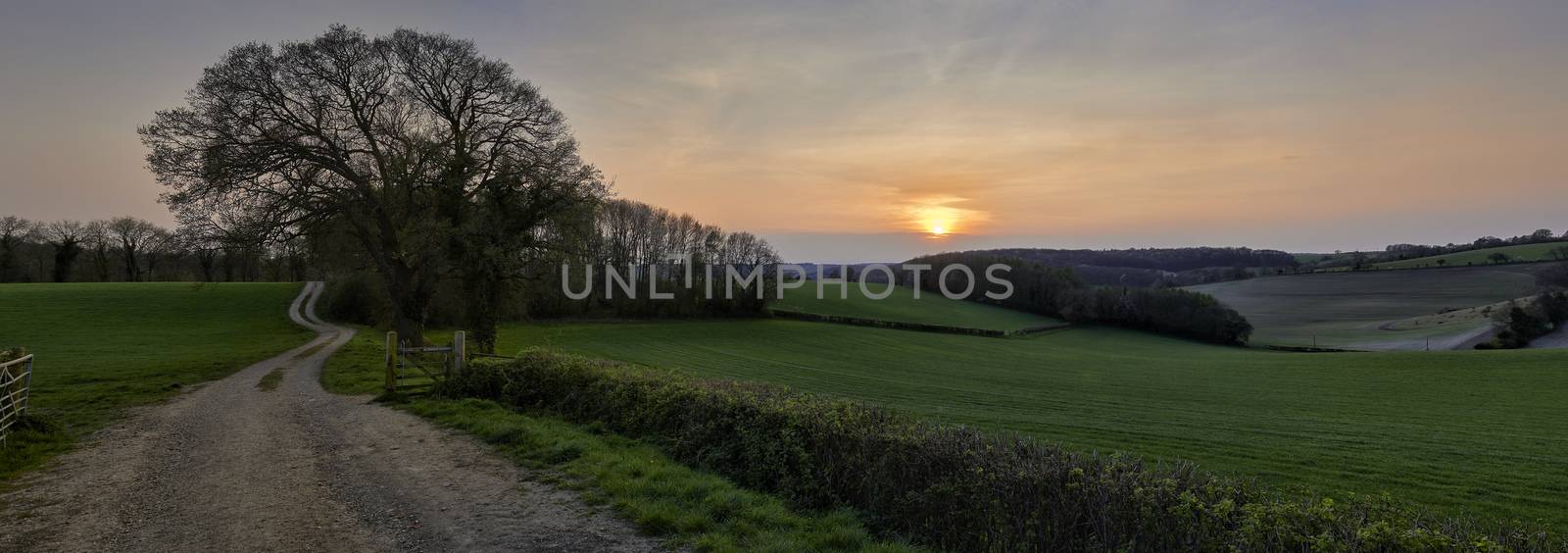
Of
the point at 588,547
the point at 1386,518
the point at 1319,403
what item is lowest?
the point at 1319,403

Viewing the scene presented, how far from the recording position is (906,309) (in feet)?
235

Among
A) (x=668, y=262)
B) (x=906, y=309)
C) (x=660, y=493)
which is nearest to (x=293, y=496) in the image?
(x=660, y=493)

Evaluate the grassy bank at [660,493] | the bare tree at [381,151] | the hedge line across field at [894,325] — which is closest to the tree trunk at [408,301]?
the bare tree at [381,151]

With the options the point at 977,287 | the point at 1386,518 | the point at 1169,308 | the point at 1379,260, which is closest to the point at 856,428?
the point at 1386,518

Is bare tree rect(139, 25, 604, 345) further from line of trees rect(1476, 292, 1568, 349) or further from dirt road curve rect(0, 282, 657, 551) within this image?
line of trees rect(1476, 292, 1568, 349)

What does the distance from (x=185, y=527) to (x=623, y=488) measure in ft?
13.2

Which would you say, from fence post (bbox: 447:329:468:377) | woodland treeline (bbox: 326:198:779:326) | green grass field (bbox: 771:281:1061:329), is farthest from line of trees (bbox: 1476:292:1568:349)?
fence post (bbox: 447:329:468:377)

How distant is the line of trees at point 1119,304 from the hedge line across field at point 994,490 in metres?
76.4

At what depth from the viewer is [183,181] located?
21.5 m

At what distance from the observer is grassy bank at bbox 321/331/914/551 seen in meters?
5.85

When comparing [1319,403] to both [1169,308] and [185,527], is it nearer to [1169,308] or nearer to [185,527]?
[185,527]

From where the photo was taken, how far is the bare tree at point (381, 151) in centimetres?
2175

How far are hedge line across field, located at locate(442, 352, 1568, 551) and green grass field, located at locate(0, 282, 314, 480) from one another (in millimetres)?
9170

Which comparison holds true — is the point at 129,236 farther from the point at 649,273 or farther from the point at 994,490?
the point at 994,490
